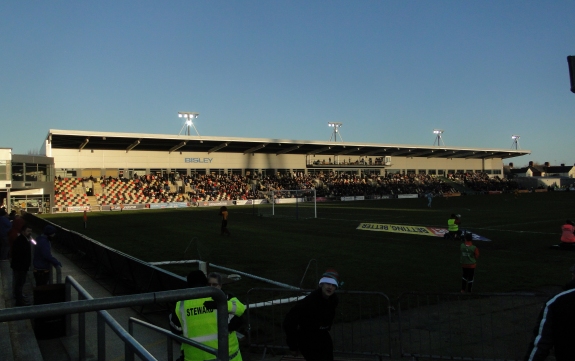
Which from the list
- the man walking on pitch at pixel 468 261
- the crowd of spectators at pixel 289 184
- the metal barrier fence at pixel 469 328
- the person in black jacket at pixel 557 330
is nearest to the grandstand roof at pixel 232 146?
the crowd of spectators at pixel 289 184

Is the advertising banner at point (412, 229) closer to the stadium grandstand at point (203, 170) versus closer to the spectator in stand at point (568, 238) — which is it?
the spectator in stand at point (568, 238)

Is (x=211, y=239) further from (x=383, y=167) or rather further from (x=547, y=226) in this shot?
(x=383, y=167)

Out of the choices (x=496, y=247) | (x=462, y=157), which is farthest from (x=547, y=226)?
Answer: (x=462, y=157)

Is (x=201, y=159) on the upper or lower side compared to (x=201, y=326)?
upper

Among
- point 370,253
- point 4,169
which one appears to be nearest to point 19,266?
point 370,253

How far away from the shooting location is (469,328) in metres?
8.03

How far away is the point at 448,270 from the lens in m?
13.9

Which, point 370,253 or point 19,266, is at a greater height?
point 19,266

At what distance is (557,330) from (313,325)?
223 centimetres

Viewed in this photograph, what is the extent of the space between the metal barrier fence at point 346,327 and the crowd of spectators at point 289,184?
A: 43790 millimetres

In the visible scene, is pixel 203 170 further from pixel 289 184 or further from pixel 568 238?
pixel 568 238

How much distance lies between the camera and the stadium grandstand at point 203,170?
53.2m

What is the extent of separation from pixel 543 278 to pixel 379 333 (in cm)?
715


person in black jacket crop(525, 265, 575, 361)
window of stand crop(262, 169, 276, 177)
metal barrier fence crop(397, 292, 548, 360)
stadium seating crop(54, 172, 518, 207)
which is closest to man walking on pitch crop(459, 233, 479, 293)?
metal barrier fence crop(397, 292, 548, 360)
